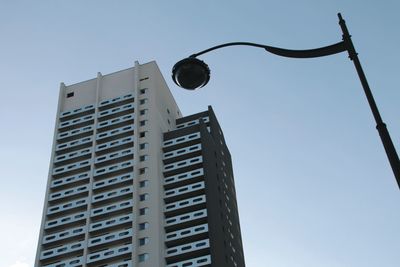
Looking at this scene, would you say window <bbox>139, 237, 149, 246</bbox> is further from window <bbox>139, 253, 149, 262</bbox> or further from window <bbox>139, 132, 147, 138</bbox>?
window <bbox>139, 132, 147, 138</bbox>

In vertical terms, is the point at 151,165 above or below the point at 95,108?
below

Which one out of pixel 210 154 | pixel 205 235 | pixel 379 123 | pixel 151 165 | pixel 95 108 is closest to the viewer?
pixel 379 123

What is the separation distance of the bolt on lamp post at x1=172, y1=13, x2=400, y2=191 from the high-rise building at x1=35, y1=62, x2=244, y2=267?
62351mm

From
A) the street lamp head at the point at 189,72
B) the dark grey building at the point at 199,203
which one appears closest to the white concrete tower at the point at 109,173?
the dark grey building at the point at 199,203

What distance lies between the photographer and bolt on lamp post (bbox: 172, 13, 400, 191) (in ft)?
29.2

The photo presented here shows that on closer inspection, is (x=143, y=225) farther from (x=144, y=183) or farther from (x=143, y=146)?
(x=143, y=146)

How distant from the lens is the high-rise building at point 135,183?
251ft

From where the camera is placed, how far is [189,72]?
468 inches

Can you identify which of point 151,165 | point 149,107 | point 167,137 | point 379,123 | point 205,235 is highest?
point 149,107

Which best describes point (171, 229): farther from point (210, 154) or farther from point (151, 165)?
point (210, 154)

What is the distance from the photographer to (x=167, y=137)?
301 feet

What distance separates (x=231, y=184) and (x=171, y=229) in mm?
26009

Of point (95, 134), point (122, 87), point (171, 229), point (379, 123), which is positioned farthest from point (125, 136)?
point (379, 123)

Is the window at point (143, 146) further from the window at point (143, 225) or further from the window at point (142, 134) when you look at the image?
the window at point (143, 225)
